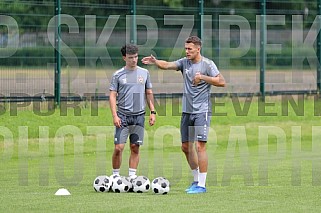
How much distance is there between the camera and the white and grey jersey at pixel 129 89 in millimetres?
14055

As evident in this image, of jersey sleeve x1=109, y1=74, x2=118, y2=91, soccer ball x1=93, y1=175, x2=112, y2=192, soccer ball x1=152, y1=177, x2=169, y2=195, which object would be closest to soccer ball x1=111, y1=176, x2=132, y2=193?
soccer ball x1=93, y1=175, x2=112, y2=192

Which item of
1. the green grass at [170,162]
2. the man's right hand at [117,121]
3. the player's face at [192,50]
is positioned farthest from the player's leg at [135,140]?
the player's face at [192,50]

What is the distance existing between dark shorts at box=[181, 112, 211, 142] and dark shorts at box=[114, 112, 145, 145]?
75 centimetres

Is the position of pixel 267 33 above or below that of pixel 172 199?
above

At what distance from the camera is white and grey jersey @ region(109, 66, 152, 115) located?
553 inches

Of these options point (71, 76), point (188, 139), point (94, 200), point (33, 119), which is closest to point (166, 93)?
point (71, 76)

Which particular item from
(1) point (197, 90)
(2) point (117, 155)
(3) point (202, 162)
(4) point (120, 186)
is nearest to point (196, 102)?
(1) point (197, 90)

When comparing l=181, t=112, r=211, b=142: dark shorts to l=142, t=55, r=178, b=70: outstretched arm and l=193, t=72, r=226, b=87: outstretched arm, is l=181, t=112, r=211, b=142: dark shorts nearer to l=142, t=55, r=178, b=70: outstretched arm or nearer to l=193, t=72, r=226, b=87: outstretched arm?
l=193, t=72, r=226, b=87: outstretched arm

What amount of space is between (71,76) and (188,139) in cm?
1059

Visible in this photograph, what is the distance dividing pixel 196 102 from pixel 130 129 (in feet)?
4.14

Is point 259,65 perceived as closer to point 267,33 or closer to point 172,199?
point 267,33

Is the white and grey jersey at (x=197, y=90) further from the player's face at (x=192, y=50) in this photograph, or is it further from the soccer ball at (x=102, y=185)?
the soccer ball at (x=102, y=185)

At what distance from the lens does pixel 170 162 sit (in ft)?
60.1

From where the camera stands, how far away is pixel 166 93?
2525cm
